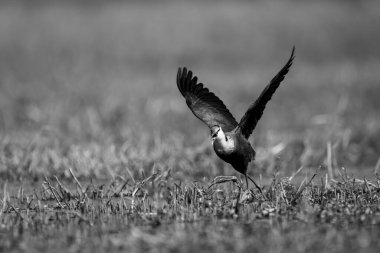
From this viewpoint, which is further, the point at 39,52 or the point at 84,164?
the point at 39,52

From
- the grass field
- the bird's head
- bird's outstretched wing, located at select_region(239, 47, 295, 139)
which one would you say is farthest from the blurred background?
the bird's head

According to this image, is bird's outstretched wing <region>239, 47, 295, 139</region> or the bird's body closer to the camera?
bird's outstretched wing <region>239, 47, 295, 139</region>

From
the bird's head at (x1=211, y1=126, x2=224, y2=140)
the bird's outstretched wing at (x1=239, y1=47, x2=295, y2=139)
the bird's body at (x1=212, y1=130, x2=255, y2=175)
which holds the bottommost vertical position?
the bird's body at (x1=212, y1=130, x2=255, y2=175)

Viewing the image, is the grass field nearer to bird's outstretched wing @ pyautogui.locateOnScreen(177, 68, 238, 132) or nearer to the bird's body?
the bird's body

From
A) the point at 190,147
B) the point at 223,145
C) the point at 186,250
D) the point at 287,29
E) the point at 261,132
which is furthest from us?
the point at 287,29

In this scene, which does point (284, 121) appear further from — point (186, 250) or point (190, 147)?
point (186, 250)

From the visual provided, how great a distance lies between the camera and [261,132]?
948cm

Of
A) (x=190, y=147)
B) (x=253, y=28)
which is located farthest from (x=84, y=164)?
(x=253, y=28)

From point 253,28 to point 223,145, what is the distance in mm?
10863

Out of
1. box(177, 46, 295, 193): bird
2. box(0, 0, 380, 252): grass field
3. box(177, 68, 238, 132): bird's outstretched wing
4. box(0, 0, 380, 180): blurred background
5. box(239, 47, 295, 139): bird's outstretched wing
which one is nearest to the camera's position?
box(0, 0, 380, 252): grass field

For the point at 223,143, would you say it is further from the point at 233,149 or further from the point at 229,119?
the point at 229,119

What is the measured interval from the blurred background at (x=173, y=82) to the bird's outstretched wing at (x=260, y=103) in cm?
50

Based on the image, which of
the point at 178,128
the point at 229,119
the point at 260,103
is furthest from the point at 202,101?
the point at 178,128

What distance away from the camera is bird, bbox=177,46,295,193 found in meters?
5.92
